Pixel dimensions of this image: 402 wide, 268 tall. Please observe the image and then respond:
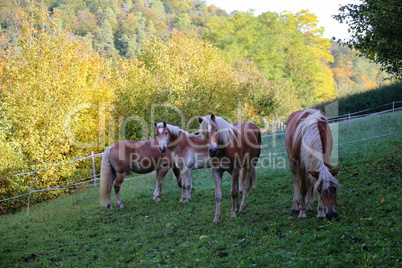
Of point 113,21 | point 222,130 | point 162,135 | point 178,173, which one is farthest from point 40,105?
point 113,21

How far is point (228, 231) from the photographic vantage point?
6367mm

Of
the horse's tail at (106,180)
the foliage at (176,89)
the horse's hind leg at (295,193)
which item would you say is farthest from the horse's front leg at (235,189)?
the foliage at (176,89)

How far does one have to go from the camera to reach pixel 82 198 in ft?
44.1

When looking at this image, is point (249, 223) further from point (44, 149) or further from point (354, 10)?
point (44, 149)

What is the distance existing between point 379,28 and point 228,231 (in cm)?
696

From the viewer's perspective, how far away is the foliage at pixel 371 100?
30.3 metres

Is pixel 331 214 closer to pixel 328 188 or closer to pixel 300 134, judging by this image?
pixel 328 188

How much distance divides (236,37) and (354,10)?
124ft

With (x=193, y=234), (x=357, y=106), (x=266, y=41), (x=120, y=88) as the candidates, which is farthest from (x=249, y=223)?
(x=266, y=41)

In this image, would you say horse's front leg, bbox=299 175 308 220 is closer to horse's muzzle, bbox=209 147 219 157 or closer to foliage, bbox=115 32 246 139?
horse's muzzle, bbox=209 147 219 157

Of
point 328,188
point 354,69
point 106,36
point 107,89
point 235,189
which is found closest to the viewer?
point 328,188

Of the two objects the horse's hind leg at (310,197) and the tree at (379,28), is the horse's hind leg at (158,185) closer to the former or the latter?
the horse's hind leg at (310,197)

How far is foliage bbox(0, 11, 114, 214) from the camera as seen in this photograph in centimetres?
1559

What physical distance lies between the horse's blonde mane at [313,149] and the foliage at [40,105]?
12455 millimetres
